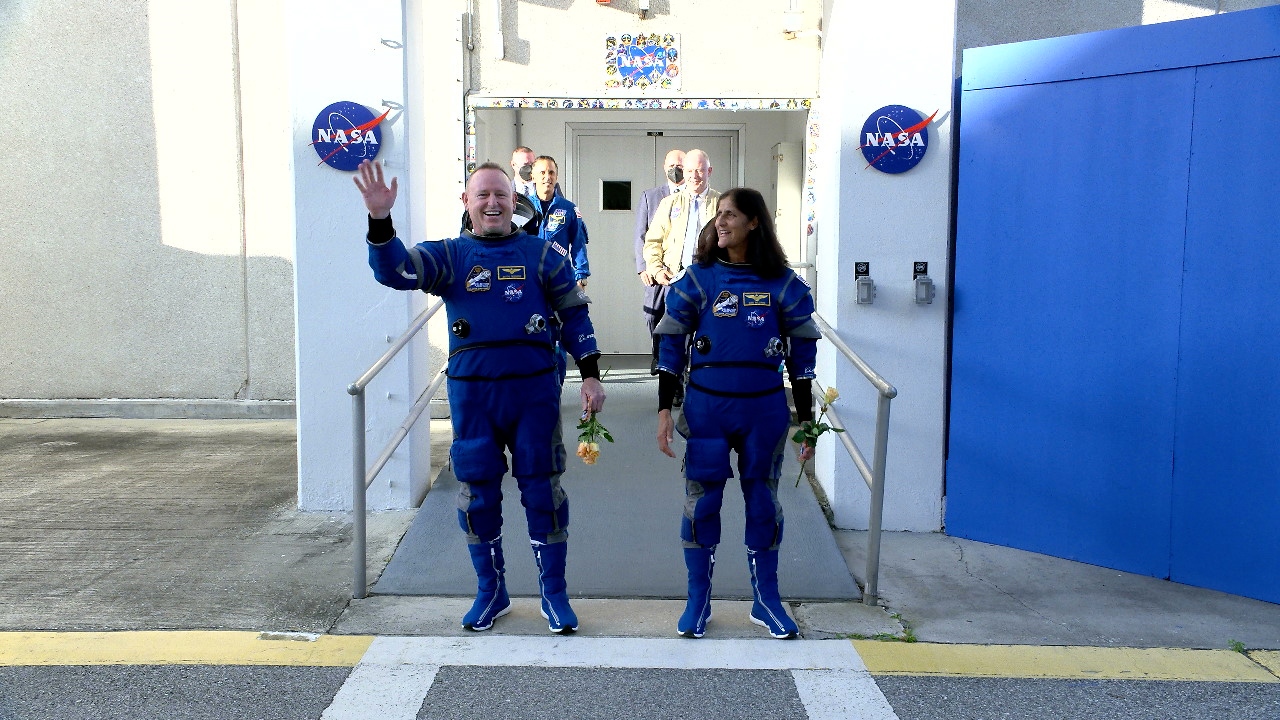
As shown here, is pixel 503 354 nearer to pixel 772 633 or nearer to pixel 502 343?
pixel 502 343

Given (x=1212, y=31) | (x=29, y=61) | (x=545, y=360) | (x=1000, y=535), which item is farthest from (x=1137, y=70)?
(x=29, y=61)

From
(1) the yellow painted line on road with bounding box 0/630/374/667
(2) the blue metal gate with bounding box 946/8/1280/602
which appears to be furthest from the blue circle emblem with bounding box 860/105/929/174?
(1) the yellow painted line on road with bounding box 0/630/374/667

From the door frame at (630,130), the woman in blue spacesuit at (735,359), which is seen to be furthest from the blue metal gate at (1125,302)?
the door frame at (630,130)

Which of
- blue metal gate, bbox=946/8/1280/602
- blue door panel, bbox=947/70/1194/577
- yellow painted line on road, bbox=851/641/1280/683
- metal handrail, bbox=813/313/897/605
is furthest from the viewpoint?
blue door panel, bbox=947/70/1194/577

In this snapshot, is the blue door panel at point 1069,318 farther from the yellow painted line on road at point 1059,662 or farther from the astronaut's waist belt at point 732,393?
the astronaut's waist belt at point 732,393

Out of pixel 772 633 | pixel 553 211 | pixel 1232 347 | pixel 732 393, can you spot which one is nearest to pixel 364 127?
pixel 553 211

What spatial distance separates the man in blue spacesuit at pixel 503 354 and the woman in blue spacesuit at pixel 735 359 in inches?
14.9

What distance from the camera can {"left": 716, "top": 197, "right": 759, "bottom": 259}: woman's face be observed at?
391 cm

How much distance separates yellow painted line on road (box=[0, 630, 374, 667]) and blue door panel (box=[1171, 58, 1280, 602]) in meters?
3.65

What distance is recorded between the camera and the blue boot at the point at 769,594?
13.4 feet

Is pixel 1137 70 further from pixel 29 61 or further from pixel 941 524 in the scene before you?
pixel 29 61

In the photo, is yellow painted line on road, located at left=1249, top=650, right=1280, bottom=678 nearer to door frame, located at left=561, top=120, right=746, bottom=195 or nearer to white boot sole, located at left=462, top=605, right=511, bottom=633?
white boot sole, located at left=462, top=605, right=511, bottom=633

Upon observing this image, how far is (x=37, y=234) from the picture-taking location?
314 inches

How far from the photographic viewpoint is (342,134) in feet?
17.8
